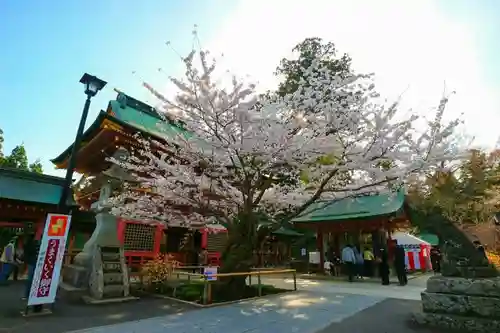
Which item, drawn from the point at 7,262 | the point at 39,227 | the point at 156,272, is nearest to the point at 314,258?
the point at 156,272

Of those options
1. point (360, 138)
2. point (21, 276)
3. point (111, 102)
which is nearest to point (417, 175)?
point (360, 138)

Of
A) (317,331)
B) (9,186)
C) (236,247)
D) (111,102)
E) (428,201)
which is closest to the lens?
(317,331)

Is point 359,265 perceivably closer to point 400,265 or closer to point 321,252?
point 400,265

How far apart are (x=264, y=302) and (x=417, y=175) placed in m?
5.62

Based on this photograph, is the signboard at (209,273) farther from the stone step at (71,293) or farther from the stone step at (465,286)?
the stone step at (465,286)

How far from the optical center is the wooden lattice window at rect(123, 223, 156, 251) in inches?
616

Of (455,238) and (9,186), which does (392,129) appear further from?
(9,186)

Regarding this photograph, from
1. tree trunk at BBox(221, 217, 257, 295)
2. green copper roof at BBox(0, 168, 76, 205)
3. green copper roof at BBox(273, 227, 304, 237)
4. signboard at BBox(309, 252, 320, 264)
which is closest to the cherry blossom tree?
tree trunk at BBox(221, 217, 257, 295)

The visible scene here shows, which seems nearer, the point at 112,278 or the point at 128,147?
the point at 112,278

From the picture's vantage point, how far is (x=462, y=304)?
19.3 ft

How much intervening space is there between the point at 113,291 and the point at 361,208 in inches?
532

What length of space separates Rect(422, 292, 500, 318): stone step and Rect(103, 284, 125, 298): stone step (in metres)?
7.95

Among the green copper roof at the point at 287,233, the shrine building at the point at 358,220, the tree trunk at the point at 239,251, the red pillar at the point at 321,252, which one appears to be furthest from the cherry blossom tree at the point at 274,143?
the green copper roof at the point at 287,233

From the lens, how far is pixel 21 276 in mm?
13203
